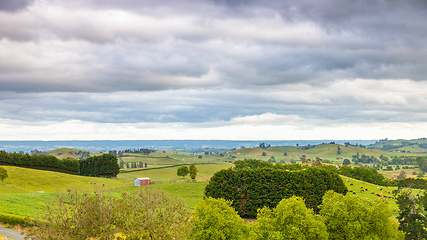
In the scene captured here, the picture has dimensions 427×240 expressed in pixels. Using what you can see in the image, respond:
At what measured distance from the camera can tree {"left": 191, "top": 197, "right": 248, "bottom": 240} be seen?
97.1ft

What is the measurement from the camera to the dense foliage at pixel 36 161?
4387 inches

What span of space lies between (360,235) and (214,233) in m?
17.3

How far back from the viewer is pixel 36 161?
387ft

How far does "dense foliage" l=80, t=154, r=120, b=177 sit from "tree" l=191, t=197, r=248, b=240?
11989 centimetres

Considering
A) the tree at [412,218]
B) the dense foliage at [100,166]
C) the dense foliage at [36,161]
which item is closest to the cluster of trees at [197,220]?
the tree at [412,218]

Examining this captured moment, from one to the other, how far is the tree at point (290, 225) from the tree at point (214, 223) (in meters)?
2.10

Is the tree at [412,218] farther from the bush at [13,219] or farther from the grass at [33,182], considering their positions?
the grass at [33,182]

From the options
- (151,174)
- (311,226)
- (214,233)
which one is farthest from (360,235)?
(151,174)

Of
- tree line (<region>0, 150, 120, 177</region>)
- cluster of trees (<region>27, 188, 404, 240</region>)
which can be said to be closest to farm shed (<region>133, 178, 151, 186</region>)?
tree line (<region>0, 150, 120, 177</region>)

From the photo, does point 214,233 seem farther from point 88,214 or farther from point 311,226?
point 88,214

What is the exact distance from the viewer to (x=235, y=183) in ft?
213

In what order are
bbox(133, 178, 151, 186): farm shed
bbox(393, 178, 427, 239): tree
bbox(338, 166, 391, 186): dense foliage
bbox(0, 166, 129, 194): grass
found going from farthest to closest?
bbox(338, 166, 391, 186): dense foliage
bbox(133, 178, 151, 186): farm shed
bbox(0, 166, 129, 194): grass
bbox(393, 178, 427, 239): tree

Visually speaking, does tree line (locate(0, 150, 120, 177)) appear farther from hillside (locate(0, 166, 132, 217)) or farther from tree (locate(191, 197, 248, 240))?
tree (locate(191, 197, 248, 240))

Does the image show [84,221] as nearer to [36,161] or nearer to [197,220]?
[197,220]
